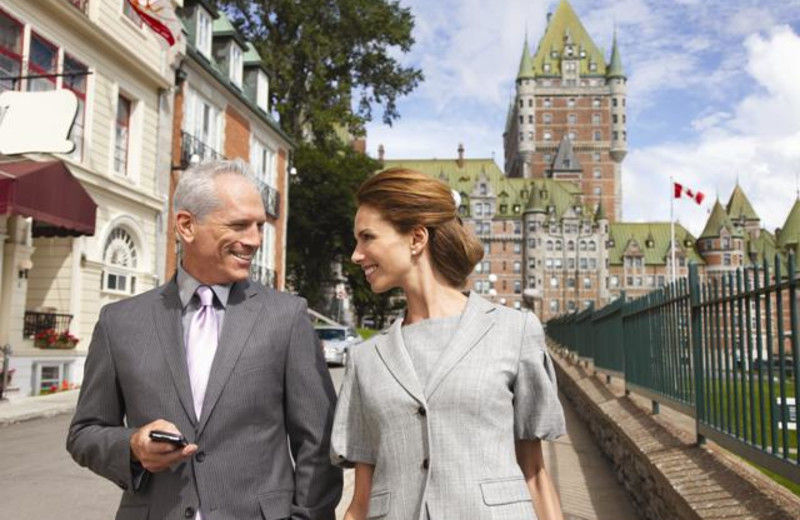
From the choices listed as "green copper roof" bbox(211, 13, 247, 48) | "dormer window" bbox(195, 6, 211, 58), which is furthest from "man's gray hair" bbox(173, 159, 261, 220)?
"green copper roof" bbox(211, 13, 247, 48)

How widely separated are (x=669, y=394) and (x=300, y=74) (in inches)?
1140

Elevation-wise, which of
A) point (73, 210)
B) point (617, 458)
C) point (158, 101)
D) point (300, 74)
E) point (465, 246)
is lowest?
point (617, 458)

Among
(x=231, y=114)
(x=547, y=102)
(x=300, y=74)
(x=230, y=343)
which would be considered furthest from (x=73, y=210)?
(x=547, y=102)

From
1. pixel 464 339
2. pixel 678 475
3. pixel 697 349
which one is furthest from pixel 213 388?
pixel 697 349

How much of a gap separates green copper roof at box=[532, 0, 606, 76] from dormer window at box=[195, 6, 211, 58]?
117306 millimetres

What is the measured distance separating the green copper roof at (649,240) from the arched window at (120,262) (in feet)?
349

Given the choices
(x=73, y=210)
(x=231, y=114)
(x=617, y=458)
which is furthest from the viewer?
(x=231, y=114)

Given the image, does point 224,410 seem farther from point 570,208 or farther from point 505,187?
point 505,187

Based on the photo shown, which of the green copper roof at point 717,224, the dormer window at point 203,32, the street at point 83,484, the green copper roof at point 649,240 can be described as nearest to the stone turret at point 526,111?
the green copper roof at point 649,240

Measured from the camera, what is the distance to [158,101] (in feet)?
69.1

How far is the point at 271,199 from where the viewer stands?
30.1m

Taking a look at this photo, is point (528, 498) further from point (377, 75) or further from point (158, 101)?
point (377, 75)

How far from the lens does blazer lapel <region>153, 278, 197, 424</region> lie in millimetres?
2512

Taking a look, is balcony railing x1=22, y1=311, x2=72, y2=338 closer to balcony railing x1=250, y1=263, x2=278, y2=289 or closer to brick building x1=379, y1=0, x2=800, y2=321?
balcony railing x1=250, y1=263, x2=278, y2=289
